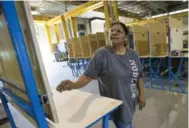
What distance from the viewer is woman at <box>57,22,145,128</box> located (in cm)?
120

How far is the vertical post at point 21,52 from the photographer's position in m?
0.56

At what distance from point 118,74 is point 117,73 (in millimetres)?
12

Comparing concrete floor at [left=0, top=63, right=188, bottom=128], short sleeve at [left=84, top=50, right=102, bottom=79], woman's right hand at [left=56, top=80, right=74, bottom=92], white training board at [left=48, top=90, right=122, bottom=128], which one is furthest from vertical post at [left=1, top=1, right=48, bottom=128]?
concrete floor at [left=0, top=63, right=188, bottom=128]

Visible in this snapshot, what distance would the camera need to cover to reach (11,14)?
1.84 ft

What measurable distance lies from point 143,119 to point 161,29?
261cm

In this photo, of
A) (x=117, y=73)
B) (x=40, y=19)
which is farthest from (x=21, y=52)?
(x=40, y=19)

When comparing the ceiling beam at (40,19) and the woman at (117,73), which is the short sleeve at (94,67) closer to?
the woman at (117,73)

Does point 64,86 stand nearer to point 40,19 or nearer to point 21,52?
point 21,52

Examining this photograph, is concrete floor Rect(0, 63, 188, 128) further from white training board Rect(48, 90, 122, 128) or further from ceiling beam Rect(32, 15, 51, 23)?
ceiling beam Rect(32, 15, 51, 23)

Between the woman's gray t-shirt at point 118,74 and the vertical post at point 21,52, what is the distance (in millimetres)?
614

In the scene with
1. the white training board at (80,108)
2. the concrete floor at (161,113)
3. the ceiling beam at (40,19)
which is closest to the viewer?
the white training board at (80,108)

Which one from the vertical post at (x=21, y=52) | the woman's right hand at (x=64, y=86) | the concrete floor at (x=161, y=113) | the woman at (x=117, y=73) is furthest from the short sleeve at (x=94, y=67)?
the concrete floor at (x=161, y=113)

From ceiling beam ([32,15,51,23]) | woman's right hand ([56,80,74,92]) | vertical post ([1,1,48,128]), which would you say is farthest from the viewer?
ceiling beam ([32,15,51,23])

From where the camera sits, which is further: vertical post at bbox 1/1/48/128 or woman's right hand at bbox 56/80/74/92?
woman's right hand at bbox 56/80/74/92
